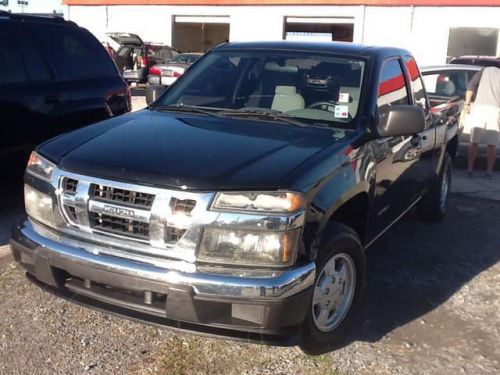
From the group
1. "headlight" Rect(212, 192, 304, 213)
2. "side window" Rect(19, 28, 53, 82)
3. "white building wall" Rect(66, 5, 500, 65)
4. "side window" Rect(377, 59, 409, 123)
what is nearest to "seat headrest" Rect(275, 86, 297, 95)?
"side window" Rect(377, 59, 409, 123)

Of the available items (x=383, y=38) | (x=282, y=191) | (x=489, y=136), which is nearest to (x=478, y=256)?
(x=282, y=191)

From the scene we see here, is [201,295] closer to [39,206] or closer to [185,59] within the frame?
[39,206]

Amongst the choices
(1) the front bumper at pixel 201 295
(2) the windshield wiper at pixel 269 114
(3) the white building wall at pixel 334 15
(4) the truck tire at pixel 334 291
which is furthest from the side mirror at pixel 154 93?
(3) the white building wall at pixel 334 15

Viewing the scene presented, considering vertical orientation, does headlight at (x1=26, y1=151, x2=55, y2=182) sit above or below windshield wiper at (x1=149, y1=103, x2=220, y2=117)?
below

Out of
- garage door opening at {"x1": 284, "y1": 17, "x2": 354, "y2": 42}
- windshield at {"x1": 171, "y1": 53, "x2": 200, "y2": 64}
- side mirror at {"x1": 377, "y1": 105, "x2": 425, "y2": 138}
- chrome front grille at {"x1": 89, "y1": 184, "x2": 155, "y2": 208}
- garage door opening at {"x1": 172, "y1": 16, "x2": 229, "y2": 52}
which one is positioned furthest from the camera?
garage door opening at {"x1": 172, "y1": 16, "x2": 229, "y2": 52}

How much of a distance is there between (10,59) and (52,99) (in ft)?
1.58

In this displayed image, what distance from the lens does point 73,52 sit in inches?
229

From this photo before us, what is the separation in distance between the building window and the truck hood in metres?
19.5

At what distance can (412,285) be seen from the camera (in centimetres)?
439

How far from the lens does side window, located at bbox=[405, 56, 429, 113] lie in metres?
4.97

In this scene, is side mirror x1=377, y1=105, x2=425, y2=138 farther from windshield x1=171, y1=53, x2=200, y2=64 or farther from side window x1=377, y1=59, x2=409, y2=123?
windshield x1=171, y1=53, x2=200, y2=64

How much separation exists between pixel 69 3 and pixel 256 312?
2882cm

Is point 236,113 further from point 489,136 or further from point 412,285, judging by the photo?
point 489,136

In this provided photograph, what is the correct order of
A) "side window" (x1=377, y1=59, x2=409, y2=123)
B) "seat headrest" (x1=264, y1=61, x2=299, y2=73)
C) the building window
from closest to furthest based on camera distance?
"side window" (x1=377, y1=59, x2=409, y2=123), "seat headrest" (x1=264, y1=61, x2=299, y2=73), the building window
